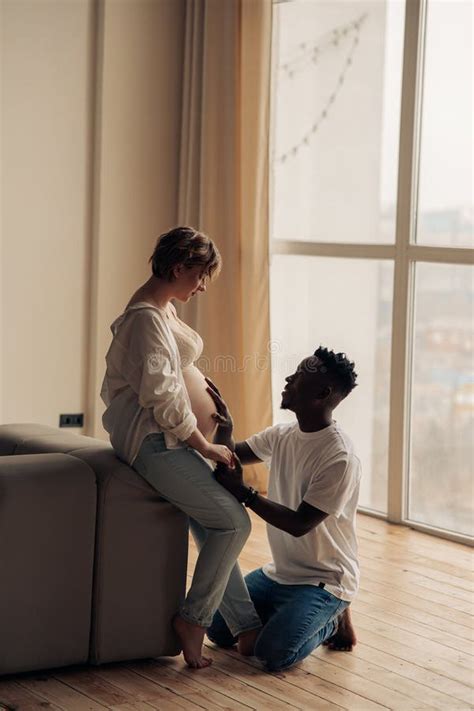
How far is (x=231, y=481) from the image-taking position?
9.52 ft

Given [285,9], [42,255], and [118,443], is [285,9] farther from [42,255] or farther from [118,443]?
[118,443]

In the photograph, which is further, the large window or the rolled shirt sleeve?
the large window

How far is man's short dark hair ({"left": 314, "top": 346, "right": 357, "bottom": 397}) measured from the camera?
9.83 feet

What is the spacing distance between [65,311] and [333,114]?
155cm

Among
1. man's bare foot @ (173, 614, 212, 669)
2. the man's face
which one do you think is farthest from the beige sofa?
the man's face

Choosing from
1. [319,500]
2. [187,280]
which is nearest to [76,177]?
[187,280]

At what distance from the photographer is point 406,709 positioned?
8.79 ft

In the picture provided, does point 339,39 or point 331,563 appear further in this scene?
point 339,39

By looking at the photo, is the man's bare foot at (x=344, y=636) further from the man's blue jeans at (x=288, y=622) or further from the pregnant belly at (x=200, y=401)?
the pregnant belly at (x=200, y=401)

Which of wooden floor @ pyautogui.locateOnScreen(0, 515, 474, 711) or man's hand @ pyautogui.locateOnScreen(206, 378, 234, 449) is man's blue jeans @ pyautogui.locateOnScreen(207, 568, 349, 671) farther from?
man's hand @ pyautogui.locateOnScreen(206, 378, 234, 449)

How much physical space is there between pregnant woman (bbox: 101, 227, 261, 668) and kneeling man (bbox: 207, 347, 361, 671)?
92 millimetres

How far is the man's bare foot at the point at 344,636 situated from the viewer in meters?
3.09

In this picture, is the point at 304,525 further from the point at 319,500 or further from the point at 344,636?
the point at 344,636

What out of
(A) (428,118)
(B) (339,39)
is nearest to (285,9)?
(B) (339,39)
